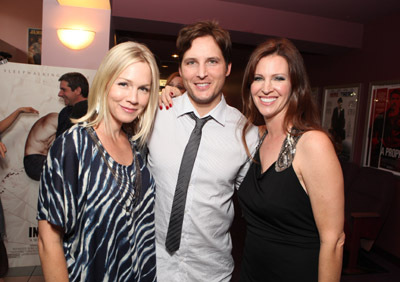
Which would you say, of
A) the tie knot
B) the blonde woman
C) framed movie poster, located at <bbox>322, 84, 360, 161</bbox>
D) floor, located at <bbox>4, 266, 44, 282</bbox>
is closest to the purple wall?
framed movie poster, located at <bbox>322, 84, 360, 161</bbox>

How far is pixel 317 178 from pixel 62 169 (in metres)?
0.99

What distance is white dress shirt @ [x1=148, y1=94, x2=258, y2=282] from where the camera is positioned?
1.55 meters

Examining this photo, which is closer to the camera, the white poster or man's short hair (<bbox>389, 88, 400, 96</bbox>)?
the white poster

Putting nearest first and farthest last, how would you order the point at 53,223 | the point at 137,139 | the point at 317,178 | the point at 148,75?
the point at 53,223 → the point at 317,178 → the point at 148,75 → the point at 137,139

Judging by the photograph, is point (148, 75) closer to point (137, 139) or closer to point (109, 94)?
point (109, 94)

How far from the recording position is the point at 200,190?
5.19 ft

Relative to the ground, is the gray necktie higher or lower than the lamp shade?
lower

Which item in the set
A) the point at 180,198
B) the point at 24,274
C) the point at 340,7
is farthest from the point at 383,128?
the point at 24,274

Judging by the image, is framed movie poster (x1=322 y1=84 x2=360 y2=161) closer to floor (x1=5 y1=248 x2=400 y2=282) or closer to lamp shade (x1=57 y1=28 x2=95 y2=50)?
floor (x1=5 y1=248 x2=400 y2=282)

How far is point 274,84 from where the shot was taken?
1.47 m

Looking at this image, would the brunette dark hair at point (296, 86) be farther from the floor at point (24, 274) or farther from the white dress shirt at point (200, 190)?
the floor at point (24, 274)

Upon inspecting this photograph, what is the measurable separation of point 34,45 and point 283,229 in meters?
5.68

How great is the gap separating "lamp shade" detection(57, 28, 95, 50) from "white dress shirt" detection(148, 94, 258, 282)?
A: 2.25 metres

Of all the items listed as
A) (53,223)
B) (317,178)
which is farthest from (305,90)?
(53,223)
